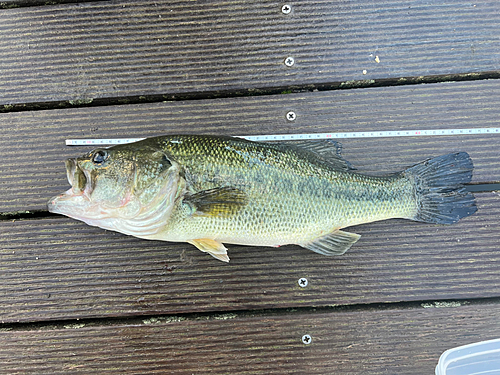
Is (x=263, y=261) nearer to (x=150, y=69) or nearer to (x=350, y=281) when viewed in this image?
(x=350, y=281)

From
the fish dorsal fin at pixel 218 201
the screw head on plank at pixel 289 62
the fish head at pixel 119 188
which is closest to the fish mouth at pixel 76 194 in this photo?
the fish head at pixel 119 188

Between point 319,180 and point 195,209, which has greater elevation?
point 319,180

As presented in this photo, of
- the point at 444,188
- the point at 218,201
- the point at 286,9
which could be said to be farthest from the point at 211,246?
the point at 286,9

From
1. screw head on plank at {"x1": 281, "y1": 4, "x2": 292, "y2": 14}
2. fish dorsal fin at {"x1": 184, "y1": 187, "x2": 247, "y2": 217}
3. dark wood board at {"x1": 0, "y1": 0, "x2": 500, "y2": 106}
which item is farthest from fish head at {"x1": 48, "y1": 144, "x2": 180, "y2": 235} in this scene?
screw head on plank at {"x1": 281, "y1": 4, "x2": 292, "y2": 14}

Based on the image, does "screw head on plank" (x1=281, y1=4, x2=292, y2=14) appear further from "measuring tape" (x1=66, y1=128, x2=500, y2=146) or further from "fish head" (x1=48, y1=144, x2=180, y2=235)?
"fish head" (x1=48, y1=144, x2=180, y2=235)

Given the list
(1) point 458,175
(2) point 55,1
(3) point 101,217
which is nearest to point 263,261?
(3) point 101,217
